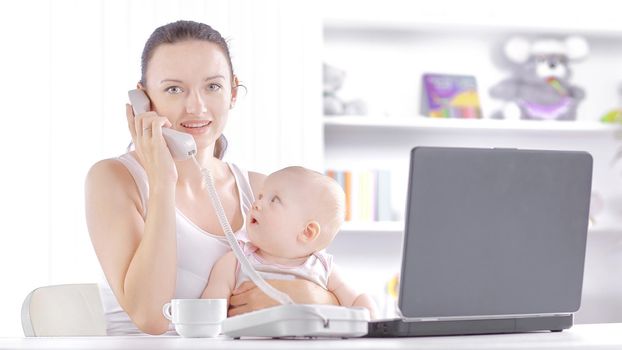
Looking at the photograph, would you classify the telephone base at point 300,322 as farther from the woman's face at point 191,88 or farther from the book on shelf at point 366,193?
the book on shelf at point 366,193

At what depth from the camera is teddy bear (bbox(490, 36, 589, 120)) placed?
4.41m

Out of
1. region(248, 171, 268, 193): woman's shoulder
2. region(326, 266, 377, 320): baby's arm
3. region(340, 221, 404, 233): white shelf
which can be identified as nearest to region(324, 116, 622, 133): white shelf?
region(340, 221, 404, 233): white shelf

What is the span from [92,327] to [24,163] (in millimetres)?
2005

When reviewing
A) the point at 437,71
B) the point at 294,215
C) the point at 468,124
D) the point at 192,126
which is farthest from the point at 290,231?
the point at 437,71

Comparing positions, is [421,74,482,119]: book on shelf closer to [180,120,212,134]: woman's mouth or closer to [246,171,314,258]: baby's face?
[180,120,212,134]: woman's mouth

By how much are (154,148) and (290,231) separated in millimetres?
309

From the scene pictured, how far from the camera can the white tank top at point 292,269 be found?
1.71m

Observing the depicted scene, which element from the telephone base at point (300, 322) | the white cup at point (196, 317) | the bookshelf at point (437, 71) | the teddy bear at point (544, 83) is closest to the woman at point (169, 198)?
the white cup at point (196, 317)

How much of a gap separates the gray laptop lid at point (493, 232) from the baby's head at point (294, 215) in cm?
48

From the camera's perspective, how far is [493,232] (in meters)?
1.32

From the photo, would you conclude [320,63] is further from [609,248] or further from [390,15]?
[609,248]

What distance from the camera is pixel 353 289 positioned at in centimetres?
184

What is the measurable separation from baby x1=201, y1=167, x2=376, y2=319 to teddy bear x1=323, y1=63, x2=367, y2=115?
236cm

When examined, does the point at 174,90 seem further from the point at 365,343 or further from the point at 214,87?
the point at 365,343
